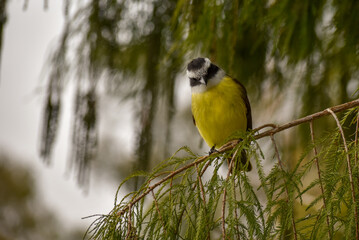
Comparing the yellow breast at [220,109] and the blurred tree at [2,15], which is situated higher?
the blurred tree at [2,15]

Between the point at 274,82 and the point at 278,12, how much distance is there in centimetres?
80

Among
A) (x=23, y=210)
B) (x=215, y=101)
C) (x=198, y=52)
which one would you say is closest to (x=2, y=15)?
(x=198, y=52)

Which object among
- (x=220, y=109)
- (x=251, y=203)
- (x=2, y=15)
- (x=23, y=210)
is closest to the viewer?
(x=251, y=203)

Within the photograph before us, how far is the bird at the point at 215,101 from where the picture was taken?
2.56 metres

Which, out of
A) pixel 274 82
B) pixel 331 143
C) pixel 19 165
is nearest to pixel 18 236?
pixel 19 165

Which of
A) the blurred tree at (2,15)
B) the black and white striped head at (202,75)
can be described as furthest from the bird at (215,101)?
the blurred tree at (2,15)

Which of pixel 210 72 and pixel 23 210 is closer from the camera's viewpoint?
pixel 210 72

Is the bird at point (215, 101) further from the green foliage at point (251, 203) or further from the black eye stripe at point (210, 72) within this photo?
the green foliage at point (251, 203)

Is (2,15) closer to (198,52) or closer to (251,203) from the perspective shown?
(198,52)

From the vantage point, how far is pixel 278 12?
1.75m

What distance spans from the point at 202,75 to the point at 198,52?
532 millimetres

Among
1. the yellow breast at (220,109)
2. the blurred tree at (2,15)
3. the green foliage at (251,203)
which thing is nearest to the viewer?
the green foliage at (251,203)

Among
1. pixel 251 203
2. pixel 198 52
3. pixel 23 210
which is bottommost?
pixel 251 203

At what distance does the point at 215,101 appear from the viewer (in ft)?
8.40
